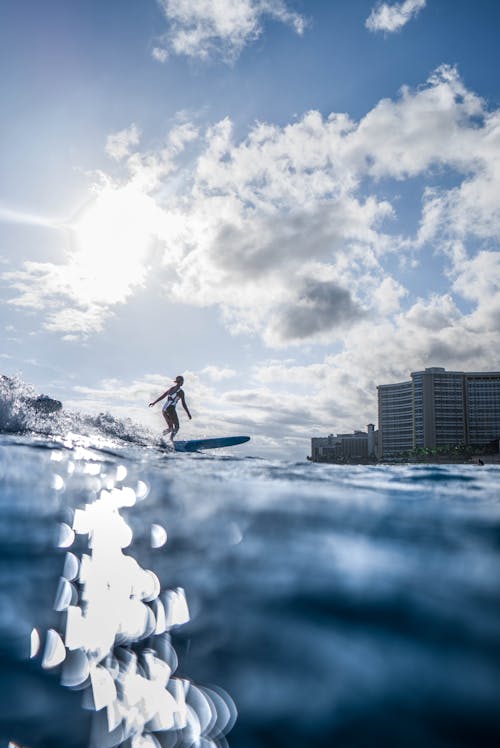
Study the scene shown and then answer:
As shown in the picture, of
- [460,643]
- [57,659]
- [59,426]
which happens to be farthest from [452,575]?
[59,426]

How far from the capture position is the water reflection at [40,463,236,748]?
2936 millimetres

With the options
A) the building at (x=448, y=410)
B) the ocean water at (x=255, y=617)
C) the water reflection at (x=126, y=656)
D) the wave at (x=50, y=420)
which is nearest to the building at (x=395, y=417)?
the building at (x=448, y=410)

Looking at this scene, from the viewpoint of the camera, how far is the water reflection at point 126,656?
2.94m

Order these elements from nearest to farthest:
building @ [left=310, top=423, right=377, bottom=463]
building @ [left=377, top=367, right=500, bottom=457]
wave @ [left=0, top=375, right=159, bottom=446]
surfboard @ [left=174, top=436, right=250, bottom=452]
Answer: wave @ [left=0, top=375, right=159, bottom=446] < surfboard @ [left=174, top=436, right=250, bottom=452] < building @ [left=377, top=367, right=500, bottom=457] < building @ [left=310, top=423, right=377, bottom=463]

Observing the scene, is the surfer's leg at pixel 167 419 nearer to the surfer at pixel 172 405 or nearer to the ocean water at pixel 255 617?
the surfer at pixel 172 405

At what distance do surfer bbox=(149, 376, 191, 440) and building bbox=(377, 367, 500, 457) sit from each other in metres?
123

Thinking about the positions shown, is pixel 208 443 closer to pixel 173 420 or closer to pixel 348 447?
pixel 173 420

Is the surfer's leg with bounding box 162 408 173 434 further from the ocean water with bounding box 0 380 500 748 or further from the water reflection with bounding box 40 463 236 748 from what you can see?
the water reflection with bounding box 40 463 236 748

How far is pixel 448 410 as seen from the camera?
433 ft

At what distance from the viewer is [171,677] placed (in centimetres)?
336

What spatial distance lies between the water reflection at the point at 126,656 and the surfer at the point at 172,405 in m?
12.1

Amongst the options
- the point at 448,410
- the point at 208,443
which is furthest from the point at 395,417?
the point at 208,443

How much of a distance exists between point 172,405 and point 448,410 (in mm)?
128449

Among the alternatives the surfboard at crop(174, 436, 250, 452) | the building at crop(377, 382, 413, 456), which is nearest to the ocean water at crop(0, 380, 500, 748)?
the surfboard at crop(174, 436, 250, 452)
